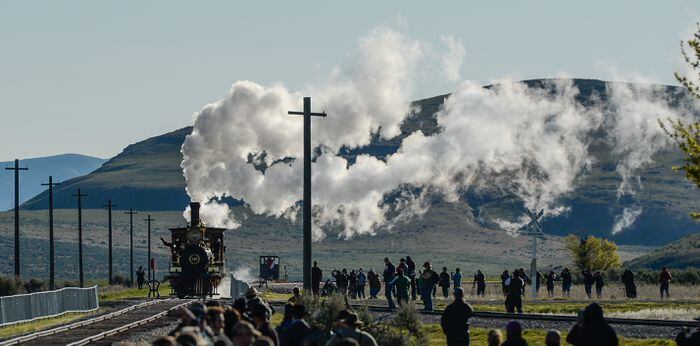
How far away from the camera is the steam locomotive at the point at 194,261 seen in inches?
2479

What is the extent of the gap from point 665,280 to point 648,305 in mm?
5468

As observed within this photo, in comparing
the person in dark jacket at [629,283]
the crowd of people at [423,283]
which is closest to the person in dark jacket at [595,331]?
the crowd of people at [423,283]

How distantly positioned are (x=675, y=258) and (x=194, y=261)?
10638cm

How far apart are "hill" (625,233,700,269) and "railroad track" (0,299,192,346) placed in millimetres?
111289

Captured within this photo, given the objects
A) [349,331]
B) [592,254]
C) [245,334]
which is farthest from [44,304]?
[592,254]

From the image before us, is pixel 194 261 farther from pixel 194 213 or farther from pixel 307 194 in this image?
pixel 307 194

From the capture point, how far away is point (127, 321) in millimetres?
44406

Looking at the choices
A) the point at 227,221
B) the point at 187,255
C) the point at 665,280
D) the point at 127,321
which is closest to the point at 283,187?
the point at 227,221

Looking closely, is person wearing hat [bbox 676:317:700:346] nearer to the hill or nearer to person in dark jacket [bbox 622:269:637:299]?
person in dark jacket [bbox 622:269:637:299]

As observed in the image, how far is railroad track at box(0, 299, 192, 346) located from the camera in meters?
34.9

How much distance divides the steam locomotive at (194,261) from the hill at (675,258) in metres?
98.0

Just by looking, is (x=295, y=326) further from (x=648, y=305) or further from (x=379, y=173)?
(x=379, y=173)

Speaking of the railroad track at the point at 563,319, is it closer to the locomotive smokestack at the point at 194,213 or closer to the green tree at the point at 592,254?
the locomotive smokestack at the point at 194,213

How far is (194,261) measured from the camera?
207 feet
